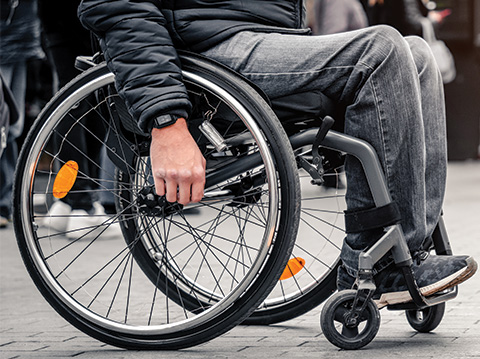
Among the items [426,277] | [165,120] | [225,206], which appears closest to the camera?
[165,120]

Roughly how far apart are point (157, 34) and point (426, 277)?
1.06 m

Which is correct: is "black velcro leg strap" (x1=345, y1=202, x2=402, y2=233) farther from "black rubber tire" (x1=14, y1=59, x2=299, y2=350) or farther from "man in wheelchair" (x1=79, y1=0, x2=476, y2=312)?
"black rubber tire" (x1=14, y1=59, x2=299, y2=350)

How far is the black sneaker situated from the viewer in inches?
111

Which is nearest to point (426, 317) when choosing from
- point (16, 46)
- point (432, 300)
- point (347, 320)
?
point (432, 300)

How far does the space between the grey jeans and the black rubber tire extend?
5.2 inches

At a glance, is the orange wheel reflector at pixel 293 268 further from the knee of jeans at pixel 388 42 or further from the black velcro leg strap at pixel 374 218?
the knee of jeans at pixel 388 42

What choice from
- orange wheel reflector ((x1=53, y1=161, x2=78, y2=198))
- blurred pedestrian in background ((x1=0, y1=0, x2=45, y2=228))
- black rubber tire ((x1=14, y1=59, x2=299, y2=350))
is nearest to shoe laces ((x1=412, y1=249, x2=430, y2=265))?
black rubber tire ((x1=14, y1=59, x2=299, y2=350))

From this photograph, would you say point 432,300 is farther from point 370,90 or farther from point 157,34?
point 157,34

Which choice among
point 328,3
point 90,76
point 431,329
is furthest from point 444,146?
point 328,3

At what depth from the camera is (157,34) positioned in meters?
2.80

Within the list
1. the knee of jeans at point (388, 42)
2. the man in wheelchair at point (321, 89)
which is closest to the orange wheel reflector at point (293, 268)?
the man in wheelchair at point (321, 89)

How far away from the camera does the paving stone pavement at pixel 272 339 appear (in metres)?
2.88

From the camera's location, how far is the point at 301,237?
434 cm

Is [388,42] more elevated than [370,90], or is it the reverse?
[388,42]
